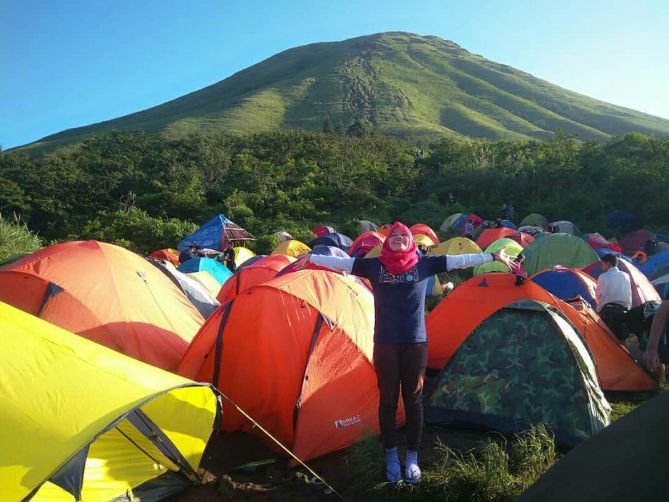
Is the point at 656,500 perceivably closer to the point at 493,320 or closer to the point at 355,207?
the point at 493,320

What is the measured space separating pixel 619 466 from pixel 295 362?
340 centimetres

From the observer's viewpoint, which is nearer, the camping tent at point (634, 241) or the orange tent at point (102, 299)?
the orange tent at point (102, 299)

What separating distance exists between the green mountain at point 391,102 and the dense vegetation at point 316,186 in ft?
91.8

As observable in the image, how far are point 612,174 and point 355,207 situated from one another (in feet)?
44.0

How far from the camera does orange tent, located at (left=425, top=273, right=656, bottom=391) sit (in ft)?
21.5

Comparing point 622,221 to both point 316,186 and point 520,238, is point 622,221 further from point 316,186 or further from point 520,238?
point 316,186

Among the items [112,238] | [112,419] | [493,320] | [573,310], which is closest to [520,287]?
[573,310]

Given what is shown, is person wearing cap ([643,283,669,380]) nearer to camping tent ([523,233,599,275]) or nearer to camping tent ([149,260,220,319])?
camping tent ([149,260,220,319])

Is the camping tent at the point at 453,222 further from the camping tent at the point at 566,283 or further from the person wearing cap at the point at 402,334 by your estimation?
the person wearing cap at the point at 402,334

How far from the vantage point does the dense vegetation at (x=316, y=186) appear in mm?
25969

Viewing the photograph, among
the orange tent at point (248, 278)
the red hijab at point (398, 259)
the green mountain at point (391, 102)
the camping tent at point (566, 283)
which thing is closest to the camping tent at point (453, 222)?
the camping tent at point (566, 283)

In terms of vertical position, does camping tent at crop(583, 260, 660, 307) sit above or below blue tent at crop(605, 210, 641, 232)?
above

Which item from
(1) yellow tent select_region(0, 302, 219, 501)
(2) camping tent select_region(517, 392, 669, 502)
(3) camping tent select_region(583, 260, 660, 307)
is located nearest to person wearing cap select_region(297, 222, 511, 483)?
(1) yellow tent select_region(0, 302, 219, 501)

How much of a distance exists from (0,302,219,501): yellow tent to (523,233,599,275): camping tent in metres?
11.4
